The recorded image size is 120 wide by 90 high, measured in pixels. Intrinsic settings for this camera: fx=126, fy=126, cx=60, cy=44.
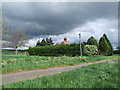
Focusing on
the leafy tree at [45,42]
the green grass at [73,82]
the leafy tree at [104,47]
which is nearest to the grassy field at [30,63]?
the green grass at [73,82]

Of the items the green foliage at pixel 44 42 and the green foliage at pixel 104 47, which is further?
the green foliage at pixel 44 42

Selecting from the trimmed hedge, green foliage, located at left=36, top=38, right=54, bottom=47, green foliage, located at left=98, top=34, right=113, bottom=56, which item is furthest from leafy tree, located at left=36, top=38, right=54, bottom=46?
green foliage, located at left=98, top=34, right=113, bottom=56

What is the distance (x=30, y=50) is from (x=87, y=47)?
22227mm

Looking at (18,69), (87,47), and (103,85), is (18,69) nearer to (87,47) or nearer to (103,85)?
(103,85)

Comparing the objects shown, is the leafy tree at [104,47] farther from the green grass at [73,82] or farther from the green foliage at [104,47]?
the green grass at [73,82]

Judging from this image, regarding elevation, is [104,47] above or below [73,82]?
above

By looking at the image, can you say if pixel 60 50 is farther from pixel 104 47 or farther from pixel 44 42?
pixel 44 42

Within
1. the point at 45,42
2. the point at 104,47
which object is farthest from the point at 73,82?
the point at 45,42

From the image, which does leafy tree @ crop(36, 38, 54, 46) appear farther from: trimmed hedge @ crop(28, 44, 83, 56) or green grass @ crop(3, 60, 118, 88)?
green grass @ crop(3, 60, 118, 88)

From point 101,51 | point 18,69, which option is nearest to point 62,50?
point 101,51

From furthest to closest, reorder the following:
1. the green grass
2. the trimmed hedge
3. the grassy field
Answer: the trimmed hedge < the grassy field < the green grass

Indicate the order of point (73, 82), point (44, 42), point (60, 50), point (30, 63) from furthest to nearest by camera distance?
point (44, 42) < point (60, 50) < point (30, 63) < point (73, 82)

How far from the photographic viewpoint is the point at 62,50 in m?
29.8

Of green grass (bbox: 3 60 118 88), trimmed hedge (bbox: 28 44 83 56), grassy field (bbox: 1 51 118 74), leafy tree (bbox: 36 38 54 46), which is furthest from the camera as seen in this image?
leafy tree (bbox: 36 38 54 46)
